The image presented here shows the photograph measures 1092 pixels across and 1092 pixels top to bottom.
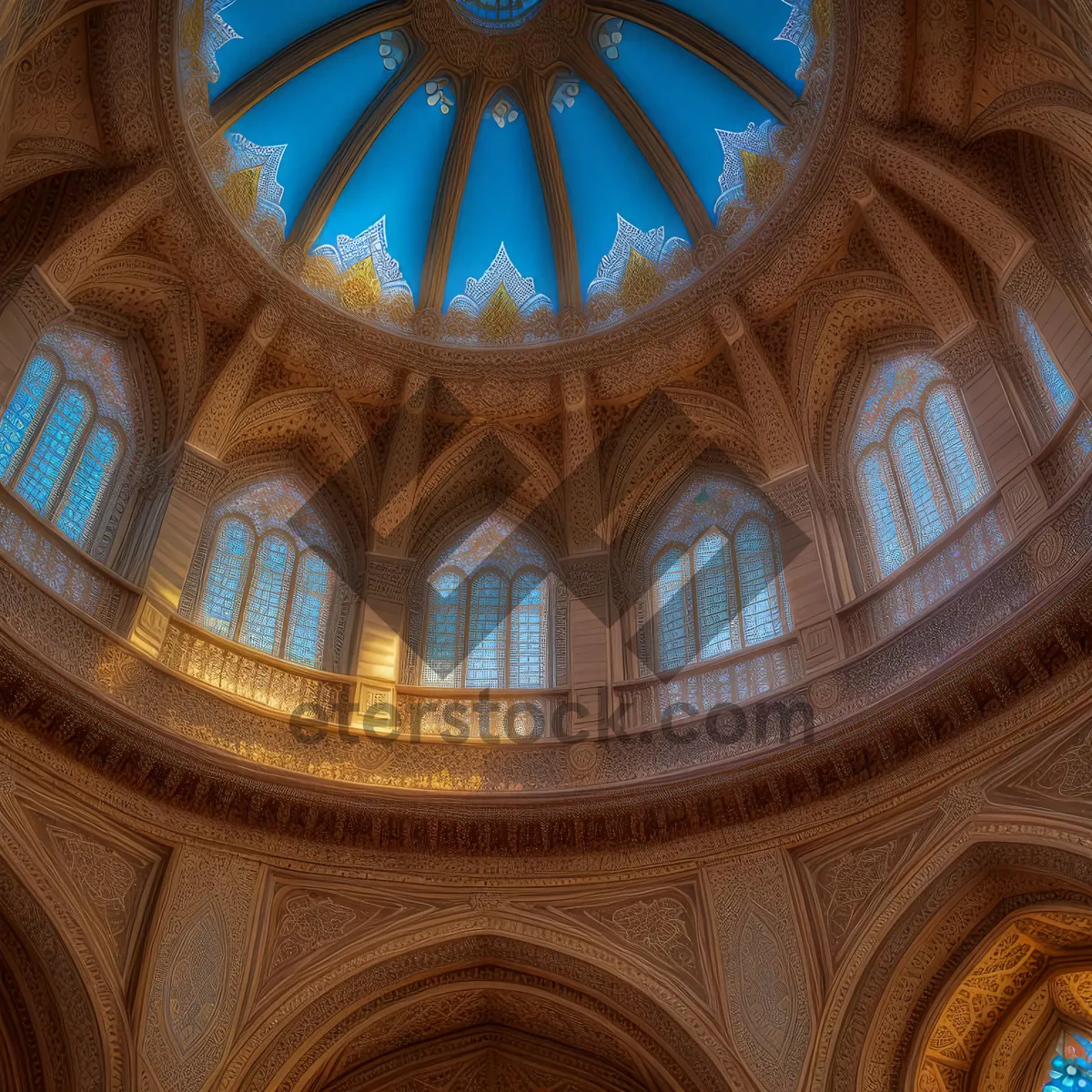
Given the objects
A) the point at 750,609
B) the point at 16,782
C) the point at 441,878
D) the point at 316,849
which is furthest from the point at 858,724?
the point at 16,782

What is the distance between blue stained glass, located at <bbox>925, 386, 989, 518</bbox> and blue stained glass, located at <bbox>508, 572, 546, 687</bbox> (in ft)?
16.3

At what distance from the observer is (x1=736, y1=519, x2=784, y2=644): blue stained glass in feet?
43.7

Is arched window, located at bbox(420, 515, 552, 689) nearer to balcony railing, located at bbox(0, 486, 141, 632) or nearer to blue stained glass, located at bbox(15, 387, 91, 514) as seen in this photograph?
balcony railing, located at bbox(0, 486, 141, 632)

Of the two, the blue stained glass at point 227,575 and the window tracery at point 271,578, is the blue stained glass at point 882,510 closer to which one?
the window tracery at point 271,578

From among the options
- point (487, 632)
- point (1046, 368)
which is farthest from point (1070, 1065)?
point (487, 632)

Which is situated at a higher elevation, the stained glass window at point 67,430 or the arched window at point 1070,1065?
the stained glass window at point 67,430

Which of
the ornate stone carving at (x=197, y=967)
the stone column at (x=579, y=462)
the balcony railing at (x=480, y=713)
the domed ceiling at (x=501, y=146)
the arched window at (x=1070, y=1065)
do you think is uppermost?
the domed ceiling at (x=501, y=146)

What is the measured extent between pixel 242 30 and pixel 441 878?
33.5ft

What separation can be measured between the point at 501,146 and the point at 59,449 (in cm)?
751

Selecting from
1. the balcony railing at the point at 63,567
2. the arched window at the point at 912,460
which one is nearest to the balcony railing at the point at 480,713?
the balcony railing at the point at 63,567

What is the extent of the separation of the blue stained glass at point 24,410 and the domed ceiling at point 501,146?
2.99 metres

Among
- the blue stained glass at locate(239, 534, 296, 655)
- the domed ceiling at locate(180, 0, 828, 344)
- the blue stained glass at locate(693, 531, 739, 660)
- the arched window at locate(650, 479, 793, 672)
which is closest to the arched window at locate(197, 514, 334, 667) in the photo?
the blue stained glass at locate(239, 534, 296, 655)

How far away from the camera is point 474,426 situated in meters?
15.8

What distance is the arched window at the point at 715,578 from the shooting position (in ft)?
44.3
